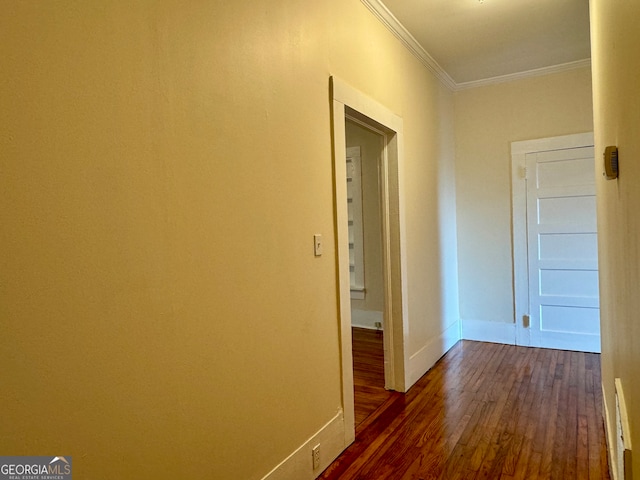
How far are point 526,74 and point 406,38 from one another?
5.19 feet

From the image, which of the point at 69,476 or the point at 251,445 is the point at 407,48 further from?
the point at 69,476

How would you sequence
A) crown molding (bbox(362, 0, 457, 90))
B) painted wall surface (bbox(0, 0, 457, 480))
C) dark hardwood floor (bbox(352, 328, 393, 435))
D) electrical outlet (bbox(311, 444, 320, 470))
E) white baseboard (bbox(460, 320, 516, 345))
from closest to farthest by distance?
painted wall surface (bbox(0, 0, 457, 480)) < electrical outlet (bbox(311, 444, 320, 470)) < crown molding (bbox(362, 0, 457, 90)) < dark hardwood floor (bbox(352, 328, 393, 435)) < white baseboard (bbox(460, 320, 516, 345))

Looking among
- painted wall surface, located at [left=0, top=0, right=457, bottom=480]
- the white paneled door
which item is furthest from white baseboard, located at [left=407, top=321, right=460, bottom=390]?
painted wall surface, located at [left=0, top=0, right=457, bottom=480]

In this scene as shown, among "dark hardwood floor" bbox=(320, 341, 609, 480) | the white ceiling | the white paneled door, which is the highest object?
the white ceiling

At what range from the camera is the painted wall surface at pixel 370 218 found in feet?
15.3

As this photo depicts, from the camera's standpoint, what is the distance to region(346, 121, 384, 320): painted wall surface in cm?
467

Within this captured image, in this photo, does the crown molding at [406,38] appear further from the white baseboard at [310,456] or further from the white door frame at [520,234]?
the white baseboard at [310,456]

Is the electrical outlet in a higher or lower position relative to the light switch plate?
lower

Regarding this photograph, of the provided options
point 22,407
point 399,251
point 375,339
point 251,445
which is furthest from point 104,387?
point 375,339

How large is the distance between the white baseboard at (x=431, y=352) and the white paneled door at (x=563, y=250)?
0.76m

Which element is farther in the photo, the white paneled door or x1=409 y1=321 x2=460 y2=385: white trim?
the white paneled door

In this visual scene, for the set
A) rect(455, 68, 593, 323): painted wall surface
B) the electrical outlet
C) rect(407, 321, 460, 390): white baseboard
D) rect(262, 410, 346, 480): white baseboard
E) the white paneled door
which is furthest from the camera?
rect(455, 68, 593, 323): painted wall surface

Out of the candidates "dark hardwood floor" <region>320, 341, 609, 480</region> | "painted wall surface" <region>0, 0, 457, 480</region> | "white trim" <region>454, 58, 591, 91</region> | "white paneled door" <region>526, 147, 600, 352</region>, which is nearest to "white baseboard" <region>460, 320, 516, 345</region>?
"white paneled door" <region>526, 147, 600, 352</region>

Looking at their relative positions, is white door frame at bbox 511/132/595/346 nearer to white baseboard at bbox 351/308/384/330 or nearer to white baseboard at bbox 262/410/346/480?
white baseboard at bbox 351/308/384/330
